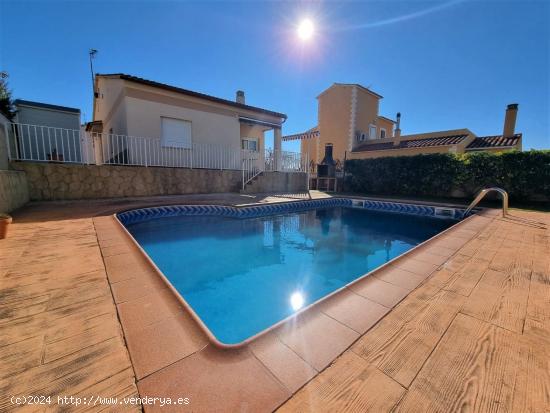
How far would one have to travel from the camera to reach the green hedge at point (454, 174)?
9906 millimetres

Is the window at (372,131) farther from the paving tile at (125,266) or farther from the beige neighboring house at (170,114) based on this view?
the paving tile at (125,266)

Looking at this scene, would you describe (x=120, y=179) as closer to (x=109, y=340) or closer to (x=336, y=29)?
(x=109, y=340)

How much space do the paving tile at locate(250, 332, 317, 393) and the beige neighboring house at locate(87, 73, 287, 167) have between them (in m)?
10.0

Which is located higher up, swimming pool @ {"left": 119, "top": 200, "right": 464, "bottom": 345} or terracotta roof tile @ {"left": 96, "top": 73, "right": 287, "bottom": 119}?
terracotta roof tile @ {"left": 96, "top": 73, "right": 287, "bottom": 119}

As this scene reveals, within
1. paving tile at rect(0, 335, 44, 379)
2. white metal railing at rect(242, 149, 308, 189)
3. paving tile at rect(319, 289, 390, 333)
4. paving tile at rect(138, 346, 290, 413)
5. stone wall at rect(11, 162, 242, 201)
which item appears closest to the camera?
paving tile at rect(138, 346, 290, 413)

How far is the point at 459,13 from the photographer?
835 cm

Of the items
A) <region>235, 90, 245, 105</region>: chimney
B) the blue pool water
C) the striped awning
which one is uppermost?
<region>235, 90, 245, 105</region>: chimney

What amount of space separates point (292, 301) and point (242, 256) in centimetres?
212

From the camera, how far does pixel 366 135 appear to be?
2148cm

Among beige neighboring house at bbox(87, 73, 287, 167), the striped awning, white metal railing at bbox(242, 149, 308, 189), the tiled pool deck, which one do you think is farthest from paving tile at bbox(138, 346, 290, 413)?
the striped awning

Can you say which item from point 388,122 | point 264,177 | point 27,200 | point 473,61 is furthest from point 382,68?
point 27,200

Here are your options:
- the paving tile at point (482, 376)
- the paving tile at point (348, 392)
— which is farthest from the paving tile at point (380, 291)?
the paving tile at point (348, 392)

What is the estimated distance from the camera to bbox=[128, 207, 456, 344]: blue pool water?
3529 mm

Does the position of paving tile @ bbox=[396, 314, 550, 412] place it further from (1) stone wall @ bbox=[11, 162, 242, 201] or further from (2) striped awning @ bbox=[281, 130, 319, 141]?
(2) striped awning @ bbox=[281, 130, 319, 141]
